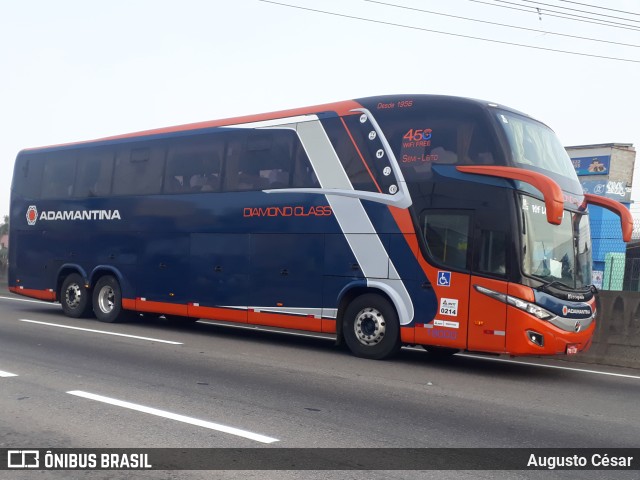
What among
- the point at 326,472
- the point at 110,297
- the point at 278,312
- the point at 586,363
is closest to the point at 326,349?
the point at 278,312

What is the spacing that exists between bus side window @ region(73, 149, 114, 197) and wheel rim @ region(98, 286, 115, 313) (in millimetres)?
2117

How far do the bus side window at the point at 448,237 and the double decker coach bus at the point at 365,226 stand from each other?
0.07ft

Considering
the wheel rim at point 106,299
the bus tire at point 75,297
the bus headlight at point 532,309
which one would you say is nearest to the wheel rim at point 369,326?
the bus headlight at point 532,309

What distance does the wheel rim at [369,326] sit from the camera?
11672 mm

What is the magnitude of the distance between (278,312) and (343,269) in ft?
5.29

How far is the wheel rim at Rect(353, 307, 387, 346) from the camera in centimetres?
1167

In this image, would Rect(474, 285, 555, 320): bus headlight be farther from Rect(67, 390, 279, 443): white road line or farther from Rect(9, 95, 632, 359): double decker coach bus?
Rect(67, 390, 279, 443): white road line

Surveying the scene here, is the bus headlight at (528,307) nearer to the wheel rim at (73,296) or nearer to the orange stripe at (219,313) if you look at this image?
the orange stripe at (219,313)

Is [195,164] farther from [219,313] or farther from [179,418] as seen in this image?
[179,418]

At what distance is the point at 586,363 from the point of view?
13078 millimetres

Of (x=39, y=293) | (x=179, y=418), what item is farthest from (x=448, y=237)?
(x=39, y=293)

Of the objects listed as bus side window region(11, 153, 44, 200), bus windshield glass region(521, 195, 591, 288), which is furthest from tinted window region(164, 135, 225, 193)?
bus windshield glass region(521, 195, 591, 288)

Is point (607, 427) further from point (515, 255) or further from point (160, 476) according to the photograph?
point (160, 476)

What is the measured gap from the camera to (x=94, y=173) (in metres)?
16.7
